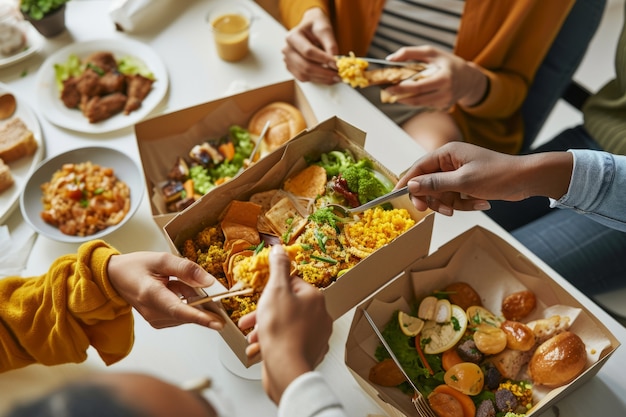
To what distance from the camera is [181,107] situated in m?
1.69

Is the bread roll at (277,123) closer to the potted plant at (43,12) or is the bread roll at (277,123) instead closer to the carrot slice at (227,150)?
the carrot slice at (227,150)

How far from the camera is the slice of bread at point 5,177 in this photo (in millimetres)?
1457

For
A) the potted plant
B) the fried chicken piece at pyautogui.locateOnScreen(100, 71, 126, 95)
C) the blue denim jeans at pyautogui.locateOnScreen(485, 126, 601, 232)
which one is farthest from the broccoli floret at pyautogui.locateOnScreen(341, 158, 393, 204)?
the potted plant

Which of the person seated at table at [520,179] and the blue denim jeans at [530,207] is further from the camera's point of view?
the blue denim jeans at [530,207]

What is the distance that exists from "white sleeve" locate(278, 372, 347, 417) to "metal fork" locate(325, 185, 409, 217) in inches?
19.7

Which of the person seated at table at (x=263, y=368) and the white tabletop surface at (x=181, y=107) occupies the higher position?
the person seated at table at (x=263, y=368)

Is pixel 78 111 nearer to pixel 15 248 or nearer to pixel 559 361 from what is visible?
pixel 15 248

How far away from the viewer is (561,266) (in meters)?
1.57

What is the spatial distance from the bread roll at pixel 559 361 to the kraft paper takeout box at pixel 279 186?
337 millimetres

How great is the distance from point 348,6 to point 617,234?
1147 mm

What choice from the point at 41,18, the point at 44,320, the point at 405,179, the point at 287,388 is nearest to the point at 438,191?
the point at 405,179

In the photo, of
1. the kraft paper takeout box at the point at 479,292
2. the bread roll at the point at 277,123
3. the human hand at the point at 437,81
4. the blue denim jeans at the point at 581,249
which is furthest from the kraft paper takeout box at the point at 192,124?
the blue denim jeans at the point at 581,249

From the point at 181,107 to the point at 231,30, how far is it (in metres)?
0.34

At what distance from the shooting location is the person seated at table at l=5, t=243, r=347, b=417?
1.64 ft
